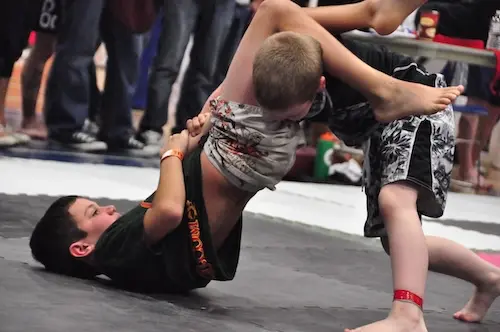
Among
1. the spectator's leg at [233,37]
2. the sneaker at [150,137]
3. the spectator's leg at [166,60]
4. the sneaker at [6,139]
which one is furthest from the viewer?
the spectator's leg at [233,37]

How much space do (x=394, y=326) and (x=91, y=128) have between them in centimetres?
368

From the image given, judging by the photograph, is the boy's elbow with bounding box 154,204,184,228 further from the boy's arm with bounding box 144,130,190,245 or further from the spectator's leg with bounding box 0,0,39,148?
the spectator's leg with bounding box 0,0,39,148

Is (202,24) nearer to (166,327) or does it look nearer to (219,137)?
(219,137)

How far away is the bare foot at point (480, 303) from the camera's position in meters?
2.11

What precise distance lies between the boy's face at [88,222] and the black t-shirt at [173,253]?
3 cm

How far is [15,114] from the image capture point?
5559 millimetres

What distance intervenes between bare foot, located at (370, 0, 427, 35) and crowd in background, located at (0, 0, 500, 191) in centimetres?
272

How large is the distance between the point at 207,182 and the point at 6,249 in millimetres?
632

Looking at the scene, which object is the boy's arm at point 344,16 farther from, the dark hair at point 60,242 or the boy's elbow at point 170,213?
the dark hair at point 60,242

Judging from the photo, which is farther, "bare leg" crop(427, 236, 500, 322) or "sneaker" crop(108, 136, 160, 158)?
"sneaker" crop(108, 136, 160, 158)

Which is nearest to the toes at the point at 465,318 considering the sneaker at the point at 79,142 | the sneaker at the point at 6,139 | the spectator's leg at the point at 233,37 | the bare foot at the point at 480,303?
the bare foot at the point at 480,303

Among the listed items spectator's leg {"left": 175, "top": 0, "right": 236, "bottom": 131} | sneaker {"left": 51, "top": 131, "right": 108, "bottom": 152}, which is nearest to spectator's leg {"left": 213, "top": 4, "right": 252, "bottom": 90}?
spectator's leg {"left": 175, "top": 0, "right": 236, "bottom": 131}

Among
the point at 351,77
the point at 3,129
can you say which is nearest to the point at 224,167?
the point at 351,77

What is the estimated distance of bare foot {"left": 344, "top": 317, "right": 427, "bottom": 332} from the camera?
5.69 ft
